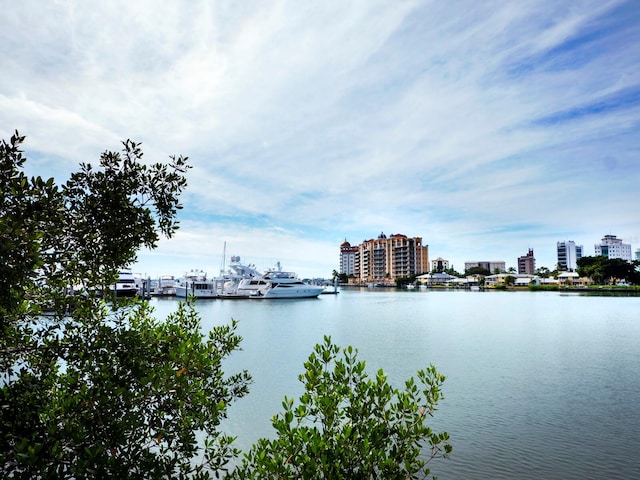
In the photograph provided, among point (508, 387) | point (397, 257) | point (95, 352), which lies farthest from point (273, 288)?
point (397, 257)

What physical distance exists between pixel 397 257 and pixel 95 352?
185 m

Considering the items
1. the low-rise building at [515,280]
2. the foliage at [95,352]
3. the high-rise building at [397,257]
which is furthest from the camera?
the high-rise building at [397,257]

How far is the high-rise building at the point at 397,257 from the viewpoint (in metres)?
182

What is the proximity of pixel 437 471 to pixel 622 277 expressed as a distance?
14299cm

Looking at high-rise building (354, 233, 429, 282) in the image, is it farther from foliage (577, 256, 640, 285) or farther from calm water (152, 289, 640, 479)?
calm water (152, 289, 640, 479)

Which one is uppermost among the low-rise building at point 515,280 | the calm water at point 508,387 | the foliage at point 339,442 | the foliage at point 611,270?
the foliage at point 611,270

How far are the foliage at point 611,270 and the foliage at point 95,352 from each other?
470ft

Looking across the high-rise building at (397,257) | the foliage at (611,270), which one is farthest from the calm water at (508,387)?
the high-rise building at (397,257)

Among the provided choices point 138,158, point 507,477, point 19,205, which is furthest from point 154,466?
point 507,477

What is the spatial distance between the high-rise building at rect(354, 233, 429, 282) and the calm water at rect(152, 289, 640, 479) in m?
144

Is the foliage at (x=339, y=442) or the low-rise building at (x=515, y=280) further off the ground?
the low-rise building at (x=515, y=280)

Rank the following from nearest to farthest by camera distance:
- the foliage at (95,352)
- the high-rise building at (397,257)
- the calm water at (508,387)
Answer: the foliage at (95,352) < the calm water at (508,387) < the high-rise building at (397,257)

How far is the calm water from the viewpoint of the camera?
1066cm

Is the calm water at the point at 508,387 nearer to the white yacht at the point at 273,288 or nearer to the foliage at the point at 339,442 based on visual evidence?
the foliage at the point at 339,442
